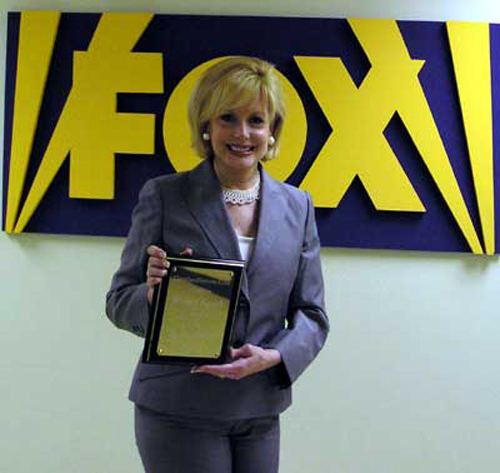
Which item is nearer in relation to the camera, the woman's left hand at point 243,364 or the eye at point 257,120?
the woman's left hand at point 243,364

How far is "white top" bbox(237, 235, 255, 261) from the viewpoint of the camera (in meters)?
1.38

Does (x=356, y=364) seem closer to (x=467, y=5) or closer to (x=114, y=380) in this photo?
(x=114, y=380)

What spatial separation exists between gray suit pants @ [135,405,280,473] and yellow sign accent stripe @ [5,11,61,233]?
151cm

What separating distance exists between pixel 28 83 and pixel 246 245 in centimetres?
159

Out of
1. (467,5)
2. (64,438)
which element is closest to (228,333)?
(64,438)

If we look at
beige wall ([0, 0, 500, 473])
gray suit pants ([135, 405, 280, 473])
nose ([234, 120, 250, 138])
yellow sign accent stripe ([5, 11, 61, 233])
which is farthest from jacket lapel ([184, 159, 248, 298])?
yellow sign accent stripe ([5, 11, 61, 233])

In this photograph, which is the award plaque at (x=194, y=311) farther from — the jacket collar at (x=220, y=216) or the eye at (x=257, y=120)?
the eye at (x=257, y=120)

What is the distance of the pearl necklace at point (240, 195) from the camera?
143cm

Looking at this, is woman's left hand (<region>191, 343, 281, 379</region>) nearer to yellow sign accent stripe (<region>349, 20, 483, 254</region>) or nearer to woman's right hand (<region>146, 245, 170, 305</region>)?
woman's right hand (<region>146, 245, 170, 305</region>)

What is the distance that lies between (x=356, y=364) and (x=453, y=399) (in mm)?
405

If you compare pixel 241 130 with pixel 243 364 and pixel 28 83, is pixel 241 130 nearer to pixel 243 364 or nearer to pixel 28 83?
pixel 243 364

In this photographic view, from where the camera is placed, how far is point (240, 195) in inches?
57.0

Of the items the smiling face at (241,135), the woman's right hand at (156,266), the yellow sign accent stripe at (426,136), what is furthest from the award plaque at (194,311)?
the yellow sign accent stripe at (426,136)

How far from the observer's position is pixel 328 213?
99.7 inches
